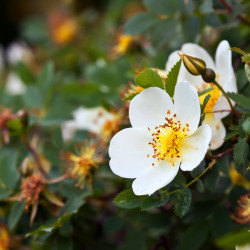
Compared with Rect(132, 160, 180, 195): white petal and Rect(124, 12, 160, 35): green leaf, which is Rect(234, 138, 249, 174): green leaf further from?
Rect(124, 12, 160, 35): green leaf

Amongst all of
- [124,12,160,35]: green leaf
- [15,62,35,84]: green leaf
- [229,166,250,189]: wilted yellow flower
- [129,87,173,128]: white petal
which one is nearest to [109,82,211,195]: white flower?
[129,87,173,128]: white petal

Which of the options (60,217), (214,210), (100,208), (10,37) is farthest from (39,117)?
(10,37)

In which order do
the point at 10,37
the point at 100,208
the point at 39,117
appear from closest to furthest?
the point at 100,208
the point at 39,117
the point at 10,37

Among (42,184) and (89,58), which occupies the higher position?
(42,184)

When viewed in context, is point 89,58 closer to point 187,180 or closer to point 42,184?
point 42,184

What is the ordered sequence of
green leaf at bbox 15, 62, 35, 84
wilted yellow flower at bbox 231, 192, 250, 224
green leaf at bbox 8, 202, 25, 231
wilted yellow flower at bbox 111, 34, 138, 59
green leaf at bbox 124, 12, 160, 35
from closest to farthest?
wilted yellow flower at bbox 231, 192, 250, 224
green leaf at bbox 8, 202, 25, 231
green leaf at bbox 124, 12, 160, 35
wilted yellow flower at bbox 111, 34, 138, 59
green leaf at bbox 15, 62, 35, 84

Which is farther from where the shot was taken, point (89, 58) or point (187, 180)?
point (89, 58)
